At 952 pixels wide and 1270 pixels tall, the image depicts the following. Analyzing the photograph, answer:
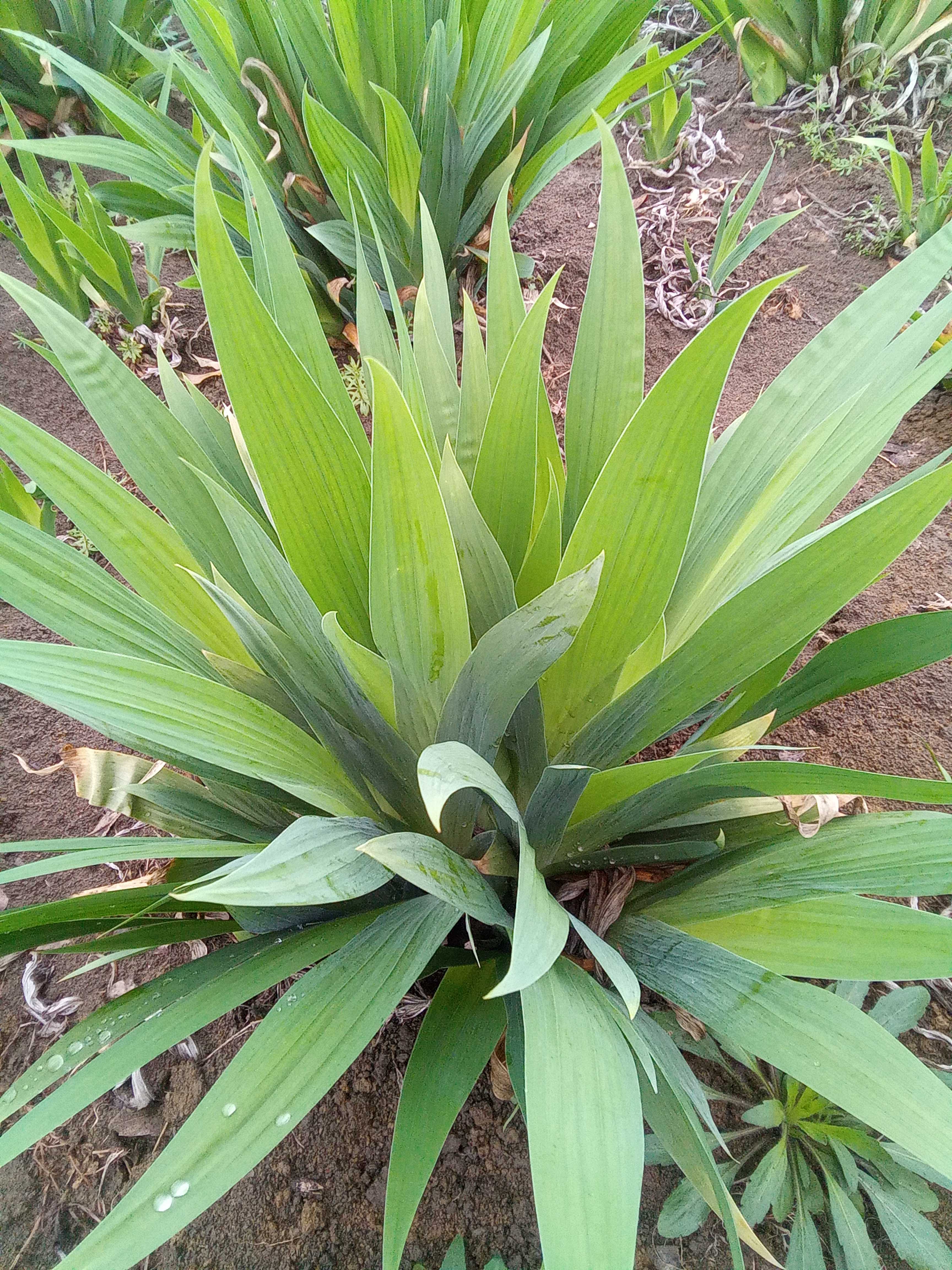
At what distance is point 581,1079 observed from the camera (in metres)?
0.40

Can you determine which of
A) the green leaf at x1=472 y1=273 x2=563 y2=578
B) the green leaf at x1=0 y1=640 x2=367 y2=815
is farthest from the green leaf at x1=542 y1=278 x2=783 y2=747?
the green leaf at x1=0 y1=640 x2=367 y2=815

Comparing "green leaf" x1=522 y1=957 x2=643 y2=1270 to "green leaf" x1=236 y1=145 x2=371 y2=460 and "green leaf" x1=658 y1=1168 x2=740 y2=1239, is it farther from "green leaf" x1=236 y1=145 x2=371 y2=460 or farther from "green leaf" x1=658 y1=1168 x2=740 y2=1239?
"green leaf" x1=236 y1=145 x2=371 y2=460

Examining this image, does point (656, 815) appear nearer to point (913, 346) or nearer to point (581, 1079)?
point (581, 1079)

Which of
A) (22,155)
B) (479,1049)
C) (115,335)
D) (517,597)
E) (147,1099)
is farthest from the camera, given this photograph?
(115,335)

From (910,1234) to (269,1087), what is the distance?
0.64m

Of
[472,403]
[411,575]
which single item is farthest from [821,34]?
[411,575]

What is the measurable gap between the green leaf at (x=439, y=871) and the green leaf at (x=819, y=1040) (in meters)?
0.14

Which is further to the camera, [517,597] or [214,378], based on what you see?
[214,378]

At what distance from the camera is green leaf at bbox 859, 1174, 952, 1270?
0.64 m

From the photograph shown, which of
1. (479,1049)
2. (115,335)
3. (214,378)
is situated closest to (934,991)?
(479,1049)

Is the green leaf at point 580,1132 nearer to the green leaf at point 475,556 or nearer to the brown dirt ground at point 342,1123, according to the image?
the green leaf at point 475,556

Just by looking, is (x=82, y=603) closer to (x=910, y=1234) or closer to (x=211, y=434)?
(x=211, y=434)

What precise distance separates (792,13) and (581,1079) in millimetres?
2166

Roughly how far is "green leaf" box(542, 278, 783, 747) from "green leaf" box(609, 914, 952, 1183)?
0.60 ft
